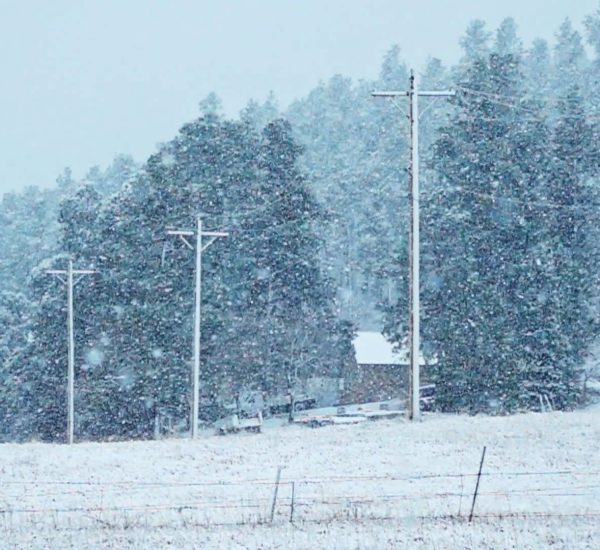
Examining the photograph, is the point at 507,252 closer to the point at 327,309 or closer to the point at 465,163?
the point at 465,163

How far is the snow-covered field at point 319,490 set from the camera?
49.2 ft

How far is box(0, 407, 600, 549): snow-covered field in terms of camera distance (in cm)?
1500

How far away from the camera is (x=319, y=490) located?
1734 centimetres

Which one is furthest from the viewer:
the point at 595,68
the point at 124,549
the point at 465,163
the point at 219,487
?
the point at 595,68

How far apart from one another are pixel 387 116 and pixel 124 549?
94667 millimetres

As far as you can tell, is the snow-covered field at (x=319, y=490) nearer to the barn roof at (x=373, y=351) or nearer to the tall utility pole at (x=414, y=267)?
the tall utility pole at (x=414, y=267)

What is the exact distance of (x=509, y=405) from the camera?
4497 cm

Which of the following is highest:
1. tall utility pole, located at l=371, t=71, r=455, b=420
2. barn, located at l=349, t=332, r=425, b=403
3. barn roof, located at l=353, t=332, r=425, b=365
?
tall utility pole, located at l=371, t=71, r=455, b=420

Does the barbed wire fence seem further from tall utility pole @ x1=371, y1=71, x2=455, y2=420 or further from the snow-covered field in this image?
tall utility pole @ x1=371, y1=71, x2=455, y2=420

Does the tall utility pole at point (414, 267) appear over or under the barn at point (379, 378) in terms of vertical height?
over

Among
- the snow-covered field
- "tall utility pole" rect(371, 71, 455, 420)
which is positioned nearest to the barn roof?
"tall utility pole" rect(371, 71, 455, 420)

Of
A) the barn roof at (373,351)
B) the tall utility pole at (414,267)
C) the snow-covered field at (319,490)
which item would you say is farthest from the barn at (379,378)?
the snow-covered field at (319,490)

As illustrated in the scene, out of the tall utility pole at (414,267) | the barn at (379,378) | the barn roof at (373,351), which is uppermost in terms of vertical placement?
the tall utility pole at (414,267)

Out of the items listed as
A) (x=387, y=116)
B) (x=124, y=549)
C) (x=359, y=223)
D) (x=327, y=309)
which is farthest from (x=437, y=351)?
(x=387, y=116)
